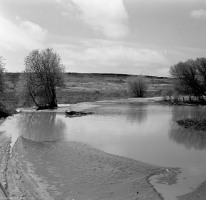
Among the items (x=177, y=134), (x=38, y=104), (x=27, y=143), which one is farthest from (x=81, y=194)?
(x=38, y=104)

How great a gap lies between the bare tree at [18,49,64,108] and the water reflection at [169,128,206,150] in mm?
29341

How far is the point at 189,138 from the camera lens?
2038 cm

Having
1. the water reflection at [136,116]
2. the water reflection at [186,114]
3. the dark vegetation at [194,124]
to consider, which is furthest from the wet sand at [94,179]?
the water reflection at [186,114]

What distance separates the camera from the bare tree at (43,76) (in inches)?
1940

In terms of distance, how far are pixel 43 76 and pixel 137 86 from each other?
31104 mm

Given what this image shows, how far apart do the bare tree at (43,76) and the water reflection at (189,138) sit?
29.3 m

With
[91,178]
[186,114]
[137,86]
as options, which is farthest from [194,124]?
[137,86]

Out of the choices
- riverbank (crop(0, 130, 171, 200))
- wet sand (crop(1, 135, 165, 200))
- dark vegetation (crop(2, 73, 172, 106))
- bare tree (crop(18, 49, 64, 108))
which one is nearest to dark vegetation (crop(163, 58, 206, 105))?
dark vegetation (crop(2, 73, 172, 106))

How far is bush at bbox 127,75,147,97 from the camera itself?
74.9 m

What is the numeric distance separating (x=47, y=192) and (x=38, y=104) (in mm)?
40539

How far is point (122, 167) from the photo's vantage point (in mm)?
13477

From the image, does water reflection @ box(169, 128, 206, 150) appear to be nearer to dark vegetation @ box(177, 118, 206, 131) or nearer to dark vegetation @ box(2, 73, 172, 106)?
dark vegetation @ box(177, 118, 206, 131)

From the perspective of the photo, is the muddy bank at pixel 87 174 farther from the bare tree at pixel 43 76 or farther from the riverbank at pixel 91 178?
the bare tree at pixel 43 76

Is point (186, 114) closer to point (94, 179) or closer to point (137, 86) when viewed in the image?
point (94, 179)
